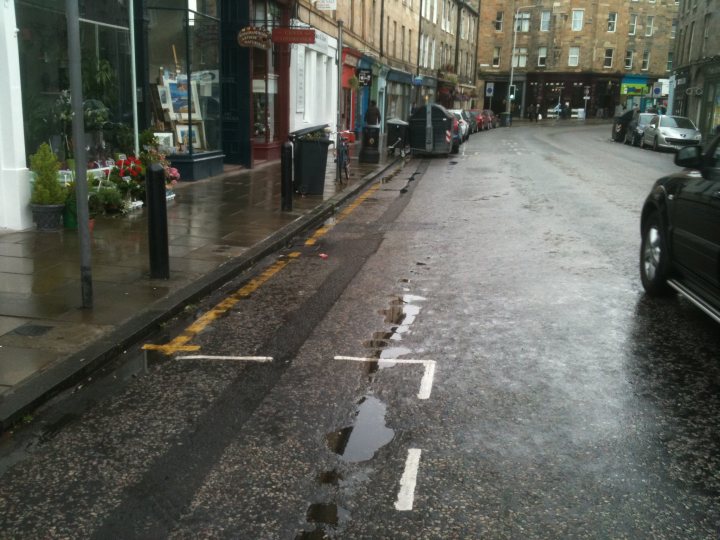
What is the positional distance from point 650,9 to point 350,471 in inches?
3405

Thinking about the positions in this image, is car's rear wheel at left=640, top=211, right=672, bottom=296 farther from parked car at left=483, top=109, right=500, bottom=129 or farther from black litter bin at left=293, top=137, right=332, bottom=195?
parked car at left=483, top=109, right=500, bottom=129

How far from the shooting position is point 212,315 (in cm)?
643

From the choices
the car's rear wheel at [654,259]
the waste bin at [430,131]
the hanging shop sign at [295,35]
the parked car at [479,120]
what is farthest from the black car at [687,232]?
the parked car at [479,120]

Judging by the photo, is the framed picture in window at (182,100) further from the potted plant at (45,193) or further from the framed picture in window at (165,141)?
the potted plant at (45,193)

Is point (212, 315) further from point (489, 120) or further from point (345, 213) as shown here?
point (489, 120)

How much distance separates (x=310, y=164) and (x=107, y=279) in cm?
718

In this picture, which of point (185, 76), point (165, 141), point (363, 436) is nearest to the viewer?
point (363, 436)

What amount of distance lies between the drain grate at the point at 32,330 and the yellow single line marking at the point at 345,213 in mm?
4617

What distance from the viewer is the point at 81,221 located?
6094mm

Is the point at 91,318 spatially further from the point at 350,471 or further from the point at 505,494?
the point at 505,494

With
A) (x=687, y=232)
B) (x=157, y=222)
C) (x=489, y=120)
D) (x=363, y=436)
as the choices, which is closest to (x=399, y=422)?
(x=363, y=436)

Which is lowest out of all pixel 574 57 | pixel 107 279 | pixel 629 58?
pixel 107 279

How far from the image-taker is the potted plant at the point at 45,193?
30.7 ft

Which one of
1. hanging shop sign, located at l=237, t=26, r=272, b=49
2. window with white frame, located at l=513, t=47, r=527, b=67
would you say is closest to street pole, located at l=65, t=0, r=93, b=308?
hanging shop sign, located at l=237, t=26, r=272, b=49
